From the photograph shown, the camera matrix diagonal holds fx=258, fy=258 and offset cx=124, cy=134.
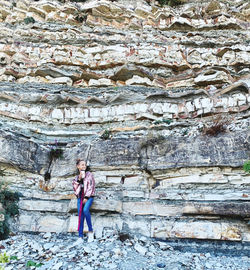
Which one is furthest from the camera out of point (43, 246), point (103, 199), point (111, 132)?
point (111, 132)

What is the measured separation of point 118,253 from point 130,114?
5.47m

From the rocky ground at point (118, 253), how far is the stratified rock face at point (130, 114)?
28 centimetres

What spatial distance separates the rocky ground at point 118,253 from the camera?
425 cm

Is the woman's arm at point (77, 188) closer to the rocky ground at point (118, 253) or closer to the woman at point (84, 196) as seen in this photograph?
the woman at point (84, 196)

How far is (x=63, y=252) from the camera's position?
15.3 feet

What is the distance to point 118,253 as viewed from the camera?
179 inches

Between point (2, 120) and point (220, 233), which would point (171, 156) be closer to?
point (220, 233)

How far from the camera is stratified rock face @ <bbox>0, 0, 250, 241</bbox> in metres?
5.96

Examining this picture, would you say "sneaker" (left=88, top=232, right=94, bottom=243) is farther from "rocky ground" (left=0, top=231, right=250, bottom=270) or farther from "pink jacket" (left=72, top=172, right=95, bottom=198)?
"pink jacket" (left=72, top=172, right=95, bottom=198)

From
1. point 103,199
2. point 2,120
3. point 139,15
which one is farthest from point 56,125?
point 139,15

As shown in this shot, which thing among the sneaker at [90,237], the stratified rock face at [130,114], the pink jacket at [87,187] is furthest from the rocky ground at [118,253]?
the pink jacket at [87,187]

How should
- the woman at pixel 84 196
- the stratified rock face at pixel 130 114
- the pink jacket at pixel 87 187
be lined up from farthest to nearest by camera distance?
the stratified rock face at pixel 130 114, the pink jacket at pixel 87 187, the woman at pixel 84 196

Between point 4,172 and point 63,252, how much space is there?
336 cm

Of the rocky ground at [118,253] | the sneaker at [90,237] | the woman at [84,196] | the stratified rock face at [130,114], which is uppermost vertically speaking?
the stratified rock face at [130,114]
